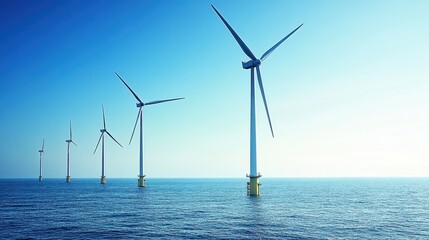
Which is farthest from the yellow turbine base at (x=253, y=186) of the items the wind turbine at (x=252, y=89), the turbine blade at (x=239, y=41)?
the turbine blade at (x=239, y=41)

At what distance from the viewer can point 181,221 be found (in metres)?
51.5

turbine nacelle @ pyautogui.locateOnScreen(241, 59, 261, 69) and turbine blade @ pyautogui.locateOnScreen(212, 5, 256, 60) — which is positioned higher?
turbine blade @ pyautogui.locateOnScreen(212, 5, 256, 60)

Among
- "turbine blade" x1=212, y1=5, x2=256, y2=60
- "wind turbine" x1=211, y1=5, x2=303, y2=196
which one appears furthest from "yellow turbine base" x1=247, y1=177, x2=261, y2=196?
"turbine blade" x1=212, y1=5, x2=256, y2=60

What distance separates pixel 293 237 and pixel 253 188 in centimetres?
5004

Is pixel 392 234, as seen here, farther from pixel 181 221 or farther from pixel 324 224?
pixel 181 221

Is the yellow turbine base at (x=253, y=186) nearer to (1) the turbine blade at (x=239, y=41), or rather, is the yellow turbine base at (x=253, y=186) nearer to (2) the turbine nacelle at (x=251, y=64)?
(2) the turbine nacelle at (x=251, y=64)

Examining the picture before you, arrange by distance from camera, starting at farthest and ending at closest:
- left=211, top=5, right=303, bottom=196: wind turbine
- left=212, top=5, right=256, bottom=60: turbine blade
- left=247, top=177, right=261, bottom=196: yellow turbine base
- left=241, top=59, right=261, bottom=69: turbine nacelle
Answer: left=247, top=177, right=261, bottom=196: yellow turbine base, left=241, top=59, right=261, bottom=69: turbine nacelle, left=211, top=5, right=303, bottom=196: wind turbine, left=212, top=5, right=256, bottom=60: turbine blade

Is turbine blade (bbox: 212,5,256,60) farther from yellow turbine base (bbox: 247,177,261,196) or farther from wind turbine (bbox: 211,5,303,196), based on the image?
yellow turbine base (bbox: 247,177,261,196)

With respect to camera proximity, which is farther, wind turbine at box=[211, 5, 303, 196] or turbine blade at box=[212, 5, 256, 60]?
wind turbine at box=[211, 5, 303, 196]

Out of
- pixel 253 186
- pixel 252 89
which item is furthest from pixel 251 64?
pixel 253 186

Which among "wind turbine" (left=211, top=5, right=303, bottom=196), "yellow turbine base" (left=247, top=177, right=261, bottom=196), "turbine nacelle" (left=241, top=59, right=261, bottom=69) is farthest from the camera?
"yellow turbine base" (left=247, top=177, right=261, bottom=196)

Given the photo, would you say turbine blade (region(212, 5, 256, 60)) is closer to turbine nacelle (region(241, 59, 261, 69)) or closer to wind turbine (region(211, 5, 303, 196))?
wind turbine (region(211, 5, 303, 196))

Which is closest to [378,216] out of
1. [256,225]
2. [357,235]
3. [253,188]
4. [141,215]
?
[357,235]

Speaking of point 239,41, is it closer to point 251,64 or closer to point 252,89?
point 251,64
